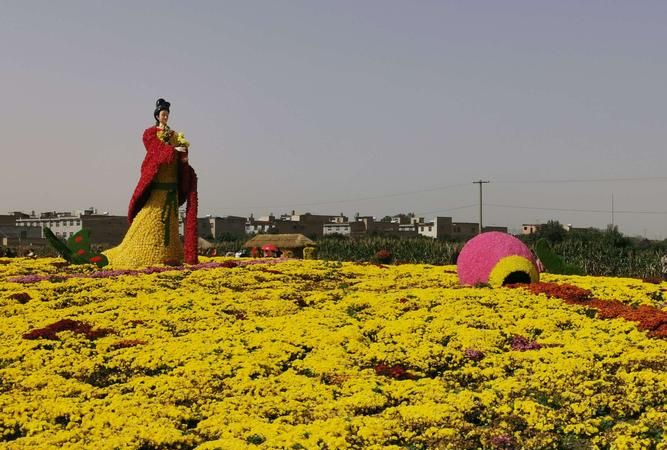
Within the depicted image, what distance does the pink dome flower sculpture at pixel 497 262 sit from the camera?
2200 centimetres

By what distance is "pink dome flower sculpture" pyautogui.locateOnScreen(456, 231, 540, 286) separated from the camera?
Answer: 22.0m

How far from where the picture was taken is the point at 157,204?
26.3 metres

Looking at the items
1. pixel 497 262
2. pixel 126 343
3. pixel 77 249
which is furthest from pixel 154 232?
pixel 497 262

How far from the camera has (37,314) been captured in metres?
17.8

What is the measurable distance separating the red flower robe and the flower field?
16.9 feet

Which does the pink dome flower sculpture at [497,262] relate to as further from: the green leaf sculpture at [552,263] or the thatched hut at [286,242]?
the thatched hut at [286,242]

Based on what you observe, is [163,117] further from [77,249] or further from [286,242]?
[286,242]

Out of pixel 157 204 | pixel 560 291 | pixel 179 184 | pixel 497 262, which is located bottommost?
pixel 560 291

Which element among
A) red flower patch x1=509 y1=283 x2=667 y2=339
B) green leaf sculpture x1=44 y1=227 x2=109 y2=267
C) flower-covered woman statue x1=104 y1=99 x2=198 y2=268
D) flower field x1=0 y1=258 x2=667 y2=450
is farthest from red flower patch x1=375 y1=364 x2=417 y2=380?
green leaf sculpture x1=44 y1=227 x2=109 y2=267

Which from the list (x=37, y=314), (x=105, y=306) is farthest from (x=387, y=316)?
(x=37, y=314)

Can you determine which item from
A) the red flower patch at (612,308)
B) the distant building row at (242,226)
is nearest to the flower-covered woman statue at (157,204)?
the red flower patch at (612,308)

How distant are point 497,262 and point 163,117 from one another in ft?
47.6

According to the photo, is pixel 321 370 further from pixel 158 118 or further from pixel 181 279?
pixel 158 118

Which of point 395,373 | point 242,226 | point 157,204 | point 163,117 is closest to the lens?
point 395,373
